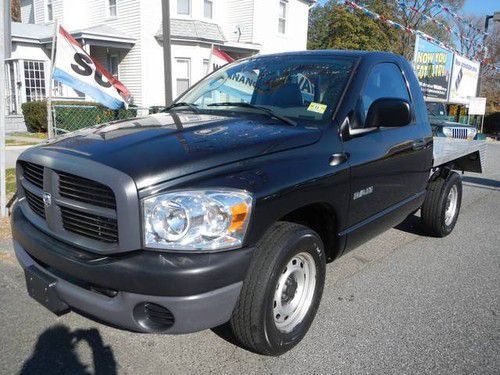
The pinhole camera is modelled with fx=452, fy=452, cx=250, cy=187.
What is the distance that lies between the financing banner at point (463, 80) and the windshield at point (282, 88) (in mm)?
18396

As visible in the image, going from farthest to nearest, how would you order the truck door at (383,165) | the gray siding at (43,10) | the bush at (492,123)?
the bush at (492,123)
the gray siding at (43,10)
the truck door at (383,165)

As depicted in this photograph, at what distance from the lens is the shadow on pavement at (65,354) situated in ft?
8.76

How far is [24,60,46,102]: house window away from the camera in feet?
62.0

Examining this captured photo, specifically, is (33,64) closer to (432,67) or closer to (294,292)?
(432,67)

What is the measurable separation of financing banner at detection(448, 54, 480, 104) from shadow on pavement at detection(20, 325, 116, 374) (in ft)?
66.8

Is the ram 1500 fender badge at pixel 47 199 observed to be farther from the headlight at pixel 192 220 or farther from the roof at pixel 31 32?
the roof at pixel 31 32

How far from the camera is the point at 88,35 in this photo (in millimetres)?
16891

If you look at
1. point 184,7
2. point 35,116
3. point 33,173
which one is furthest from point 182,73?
point 33,173

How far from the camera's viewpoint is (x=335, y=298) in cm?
370

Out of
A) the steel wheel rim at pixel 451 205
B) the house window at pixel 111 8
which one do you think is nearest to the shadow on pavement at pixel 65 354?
the steel wheel rim at pixel 451 205

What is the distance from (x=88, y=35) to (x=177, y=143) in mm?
16279

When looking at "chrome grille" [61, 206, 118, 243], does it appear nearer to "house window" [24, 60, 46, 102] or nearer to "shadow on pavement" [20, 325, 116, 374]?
"shadow on pavement" [20, 325, 116, 374]

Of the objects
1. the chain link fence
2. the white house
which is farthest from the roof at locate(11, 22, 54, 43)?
the chain link fence

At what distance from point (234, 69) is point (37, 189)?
2.17m
